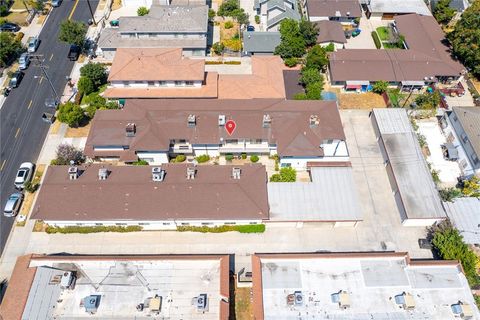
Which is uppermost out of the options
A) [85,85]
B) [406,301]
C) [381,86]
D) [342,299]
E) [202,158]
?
[85,85]

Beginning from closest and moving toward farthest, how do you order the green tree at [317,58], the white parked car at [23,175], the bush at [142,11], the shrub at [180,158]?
the white parked car at [23,175] → the shrub at [180,158] → the green tree at [317,58] → the bush at [142,11]

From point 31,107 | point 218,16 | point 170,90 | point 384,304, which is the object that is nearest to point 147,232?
point 170,90

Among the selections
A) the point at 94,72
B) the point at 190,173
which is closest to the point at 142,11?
the point at 94,72

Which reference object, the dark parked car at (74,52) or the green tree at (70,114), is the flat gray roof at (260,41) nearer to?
the green tree at (70,114)

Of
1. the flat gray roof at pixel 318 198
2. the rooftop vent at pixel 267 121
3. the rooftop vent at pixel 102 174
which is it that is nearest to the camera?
the flat gray roof at pixel 318 198

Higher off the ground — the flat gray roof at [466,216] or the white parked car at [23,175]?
the white parked car at [23,175]

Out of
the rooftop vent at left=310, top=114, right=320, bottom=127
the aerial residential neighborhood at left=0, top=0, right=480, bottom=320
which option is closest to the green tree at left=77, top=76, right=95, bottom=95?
the aerial residential neighborhood at left=0, top=0, right=480, bottom=320

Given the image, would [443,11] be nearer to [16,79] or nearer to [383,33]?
[383,33]

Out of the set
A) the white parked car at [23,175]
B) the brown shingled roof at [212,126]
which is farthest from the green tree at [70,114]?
the white parked car at [23,175]

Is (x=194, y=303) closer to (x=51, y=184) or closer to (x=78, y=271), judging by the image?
(x=78, y=271)
